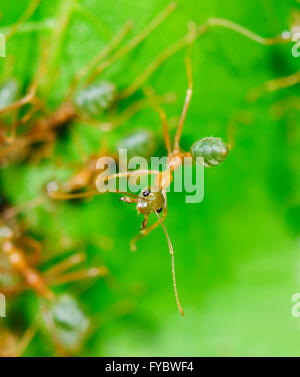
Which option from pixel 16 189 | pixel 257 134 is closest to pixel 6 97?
pixel 16 189

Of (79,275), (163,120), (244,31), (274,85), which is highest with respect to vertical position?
(244,31)

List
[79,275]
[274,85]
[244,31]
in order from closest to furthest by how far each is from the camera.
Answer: [244,31] → [274,85] → [79,275]

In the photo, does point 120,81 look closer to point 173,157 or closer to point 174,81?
point 174,81

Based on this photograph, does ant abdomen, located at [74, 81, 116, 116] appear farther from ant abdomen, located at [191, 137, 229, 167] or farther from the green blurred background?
ant abdomen, located at [191, 137, 229, 167]

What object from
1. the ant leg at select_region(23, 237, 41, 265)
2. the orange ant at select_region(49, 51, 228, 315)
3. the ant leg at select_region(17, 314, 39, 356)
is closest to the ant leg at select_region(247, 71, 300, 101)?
the orange ant at select_region(49, 51, 228, 315)

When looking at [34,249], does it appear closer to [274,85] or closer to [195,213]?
[195,213]

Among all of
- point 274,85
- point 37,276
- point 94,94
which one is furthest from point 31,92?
point 274,85
